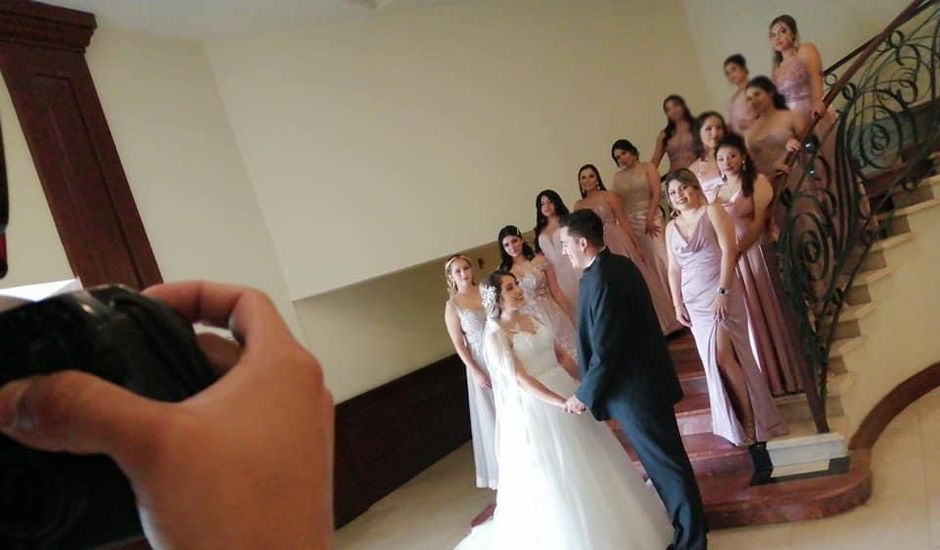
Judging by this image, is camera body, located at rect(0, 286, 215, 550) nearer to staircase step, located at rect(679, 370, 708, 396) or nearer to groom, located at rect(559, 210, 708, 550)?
groom, located at rect(559, 210, 708, 550)

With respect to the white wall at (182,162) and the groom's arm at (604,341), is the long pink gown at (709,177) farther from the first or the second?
the white wall at (182,162)

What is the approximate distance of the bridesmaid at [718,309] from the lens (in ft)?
13.3

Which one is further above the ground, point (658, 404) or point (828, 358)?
point (658, 404)

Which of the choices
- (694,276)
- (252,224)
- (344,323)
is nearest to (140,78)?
(252,224)

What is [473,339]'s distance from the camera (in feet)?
17.9

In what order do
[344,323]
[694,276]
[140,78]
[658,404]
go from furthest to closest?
[344,323] < [140,78] < [694,276] < [658,404]

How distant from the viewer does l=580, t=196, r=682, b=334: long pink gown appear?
566 cm

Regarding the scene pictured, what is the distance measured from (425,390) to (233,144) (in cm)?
290

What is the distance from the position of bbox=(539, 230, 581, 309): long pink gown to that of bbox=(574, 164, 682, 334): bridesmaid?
0.32m

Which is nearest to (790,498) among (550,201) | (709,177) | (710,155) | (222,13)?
(709,177)

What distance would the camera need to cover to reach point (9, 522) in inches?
16.7

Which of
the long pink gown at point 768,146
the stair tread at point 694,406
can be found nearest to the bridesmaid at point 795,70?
the long pink gown at point 768,146

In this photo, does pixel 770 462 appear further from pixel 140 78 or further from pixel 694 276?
pixel 140 78

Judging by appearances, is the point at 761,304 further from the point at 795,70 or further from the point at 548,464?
the point at 795,70
